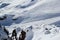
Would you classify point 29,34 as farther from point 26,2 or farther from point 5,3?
point 5,3

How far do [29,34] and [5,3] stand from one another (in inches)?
778

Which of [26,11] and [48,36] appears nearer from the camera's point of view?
[48,36]

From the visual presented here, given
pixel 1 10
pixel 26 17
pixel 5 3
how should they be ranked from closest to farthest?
1. pixel 26 17
2. pixel 1 10
3. pixel 5 3

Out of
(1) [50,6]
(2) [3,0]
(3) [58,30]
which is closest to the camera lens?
(3) [58,30]

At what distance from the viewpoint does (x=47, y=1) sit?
97.9 feet

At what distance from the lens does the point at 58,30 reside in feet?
54.8

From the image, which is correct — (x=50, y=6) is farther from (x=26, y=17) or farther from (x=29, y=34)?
(x=29, y=34)

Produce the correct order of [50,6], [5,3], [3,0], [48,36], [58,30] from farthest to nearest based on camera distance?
[3,0] → [5,3] → [50,6] → [58,30] → [48,36]

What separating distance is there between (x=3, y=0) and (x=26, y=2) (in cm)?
723

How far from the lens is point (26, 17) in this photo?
2684cm

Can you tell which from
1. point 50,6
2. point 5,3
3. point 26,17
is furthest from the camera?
point 5,3

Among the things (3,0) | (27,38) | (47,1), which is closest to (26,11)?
(47,1)

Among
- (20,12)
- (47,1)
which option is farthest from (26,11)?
(47,1)

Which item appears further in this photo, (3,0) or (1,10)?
(3,0)
